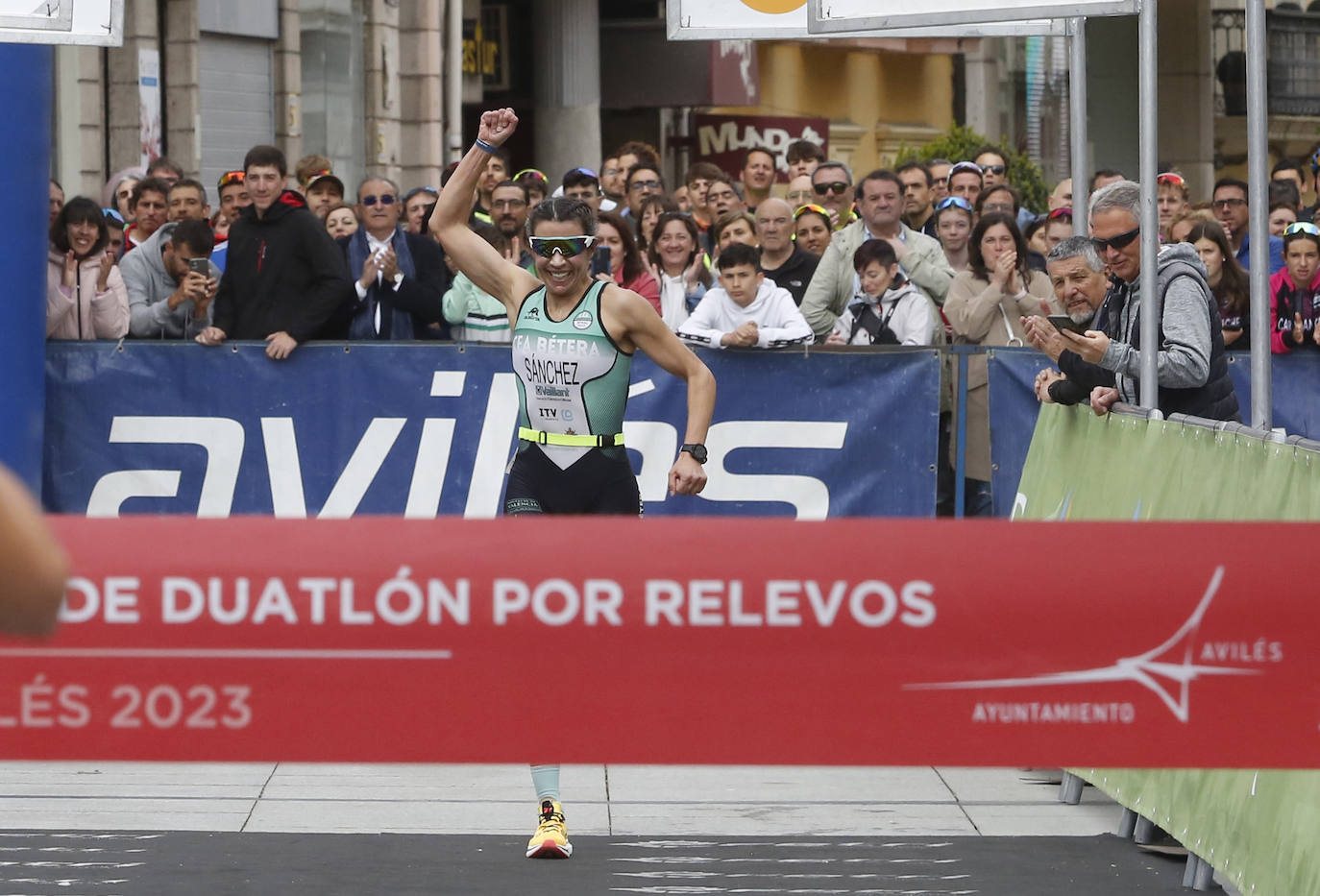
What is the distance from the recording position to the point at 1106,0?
7.70 metres

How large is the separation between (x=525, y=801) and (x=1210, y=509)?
2.71 meters

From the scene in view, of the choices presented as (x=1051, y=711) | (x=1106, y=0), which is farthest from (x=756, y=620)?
(x=1106, y=0)

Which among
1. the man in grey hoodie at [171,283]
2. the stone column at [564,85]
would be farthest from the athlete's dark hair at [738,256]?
the stone column at [564,85]

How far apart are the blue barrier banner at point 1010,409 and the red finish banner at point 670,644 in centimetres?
605

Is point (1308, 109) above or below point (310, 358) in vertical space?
above

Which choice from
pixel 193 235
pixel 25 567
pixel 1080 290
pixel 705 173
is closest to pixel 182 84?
pixel 705 173

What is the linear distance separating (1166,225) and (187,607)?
8524 mm

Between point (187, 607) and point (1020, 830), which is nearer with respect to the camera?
point (187, 607)

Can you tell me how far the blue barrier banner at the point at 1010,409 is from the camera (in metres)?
10.3

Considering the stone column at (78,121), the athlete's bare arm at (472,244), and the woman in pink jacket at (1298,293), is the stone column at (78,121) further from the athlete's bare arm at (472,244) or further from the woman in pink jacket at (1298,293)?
the athlete's bare arm at (472,244)

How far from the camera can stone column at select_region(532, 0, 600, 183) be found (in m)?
32.1

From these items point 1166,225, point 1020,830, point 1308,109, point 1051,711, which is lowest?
point 1020,830

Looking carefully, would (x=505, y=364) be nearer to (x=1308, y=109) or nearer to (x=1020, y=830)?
(x=1020, y=830)

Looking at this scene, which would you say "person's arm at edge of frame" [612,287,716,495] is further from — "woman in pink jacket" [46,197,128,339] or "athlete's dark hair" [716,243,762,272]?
"woman in pink jacket" [46,197,128,339]
